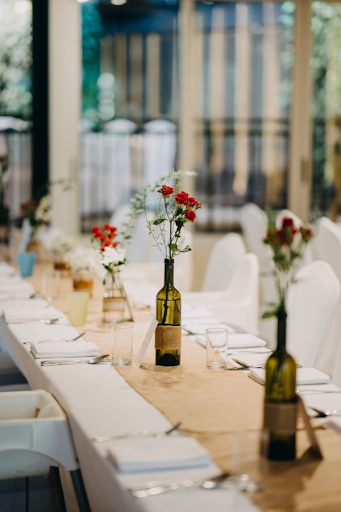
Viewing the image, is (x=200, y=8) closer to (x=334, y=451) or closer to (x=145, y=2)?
(x=145, y=2)

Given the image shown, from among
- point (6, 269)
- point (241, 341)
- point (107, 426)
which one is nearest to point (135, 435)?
point (107, 426)

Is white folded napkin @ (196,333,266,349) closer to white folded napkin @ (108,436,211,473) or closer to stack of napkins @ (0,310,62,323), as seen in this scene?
stack of napkins @ (0,310,62,323)

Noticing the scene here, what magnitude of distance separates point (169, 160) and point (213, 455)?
579 cm

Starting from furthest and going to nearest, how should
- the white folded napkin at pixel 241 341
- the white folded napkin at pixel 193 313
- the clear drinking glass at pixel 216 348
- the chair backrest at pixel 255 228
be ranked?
the chair backrest at pixel 255 228 → the white folded napkin at pixel 193 313 → the white folded napkin at pixel 241 341 → the clear drinking glass at pixel 216 348

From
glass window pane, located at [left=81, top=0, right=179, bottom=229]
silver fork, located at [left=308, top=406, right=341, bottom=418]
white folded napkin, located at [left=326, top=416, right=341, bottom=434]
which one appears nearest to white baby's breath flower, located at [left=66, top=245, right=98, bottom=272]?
silver fork, located at [left=308, top=406, right=341, bottom=418]

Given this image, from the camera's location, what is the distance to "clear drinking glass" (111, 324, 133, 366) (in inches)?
97.0

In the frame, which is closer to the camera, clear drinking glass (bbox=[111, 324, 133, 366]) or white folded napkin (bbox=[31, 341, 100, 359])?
clear drinking glass (bbox=[111, 324, 133, 366])

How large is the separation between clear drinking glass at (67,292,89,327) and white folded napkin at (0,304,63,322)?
8.1 inches

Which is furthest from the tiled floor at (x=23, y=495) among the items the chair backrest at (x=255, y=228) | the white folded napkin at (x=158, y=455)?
the chair backrest at (x=255, y=228)

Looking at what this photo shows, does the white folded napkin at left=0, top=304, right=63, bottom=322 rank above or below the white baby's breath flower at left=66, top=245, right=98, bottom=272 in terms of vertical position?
below

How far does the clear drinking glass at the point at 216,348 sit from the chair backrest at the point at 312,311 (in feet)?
2.09

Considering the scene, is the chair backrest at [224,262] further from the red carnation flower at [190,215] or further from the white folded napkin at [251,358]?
the red carnation flower at [190,215]

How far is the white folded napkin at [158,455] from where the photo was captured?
160cm

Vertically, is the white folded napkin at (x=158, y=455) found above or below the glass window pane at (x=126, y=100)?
below
